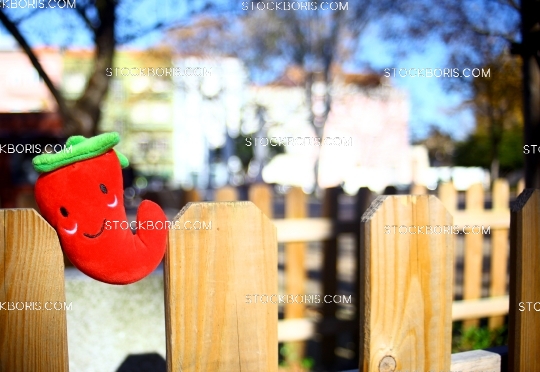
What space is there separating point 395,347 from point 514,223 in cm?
39

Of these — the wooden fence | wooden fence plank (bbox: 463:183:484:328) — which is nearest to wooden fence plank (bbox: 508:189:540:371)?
the wooden fence

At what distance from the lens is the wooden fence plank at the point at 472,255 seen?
11.0 ft

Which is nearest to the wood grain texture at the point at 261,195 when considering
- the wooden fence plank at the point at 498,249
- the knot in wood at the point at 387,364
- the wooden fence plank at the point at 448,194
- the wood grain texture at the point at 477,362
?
the wooden fence plank at the point at 448,194

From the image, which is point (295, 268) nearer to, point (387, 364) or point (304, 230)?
point (304, 230)

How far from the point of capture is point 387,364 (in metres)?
0.97

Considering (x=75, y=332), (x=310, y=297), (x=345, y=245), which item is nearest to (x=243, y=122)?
(x=345, y=245)

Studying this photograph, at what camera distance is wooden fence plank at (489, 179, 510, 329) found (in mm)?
3416

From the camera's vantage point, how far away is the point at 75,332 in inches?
65.1

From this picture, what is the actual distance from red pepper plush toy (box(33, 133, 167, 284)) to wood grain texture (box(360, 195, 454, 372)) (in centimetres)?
43

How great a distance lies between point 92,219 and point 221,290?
0.98ft

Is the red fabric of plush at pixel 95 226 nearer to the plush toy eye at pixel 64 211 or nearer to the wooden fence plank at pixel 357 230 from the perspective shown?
the plush toy eye at pixel 64 211

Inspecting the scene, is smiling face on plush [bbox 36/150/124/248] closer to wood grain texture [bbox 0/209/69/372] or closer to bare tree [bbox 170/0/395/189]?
wood grain texture [bbox 0/209/69/372]

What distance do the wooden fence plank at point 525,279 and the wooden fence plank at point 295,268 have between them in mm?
1865

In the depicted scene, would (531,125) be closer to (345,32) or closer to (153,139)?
(345,32)
